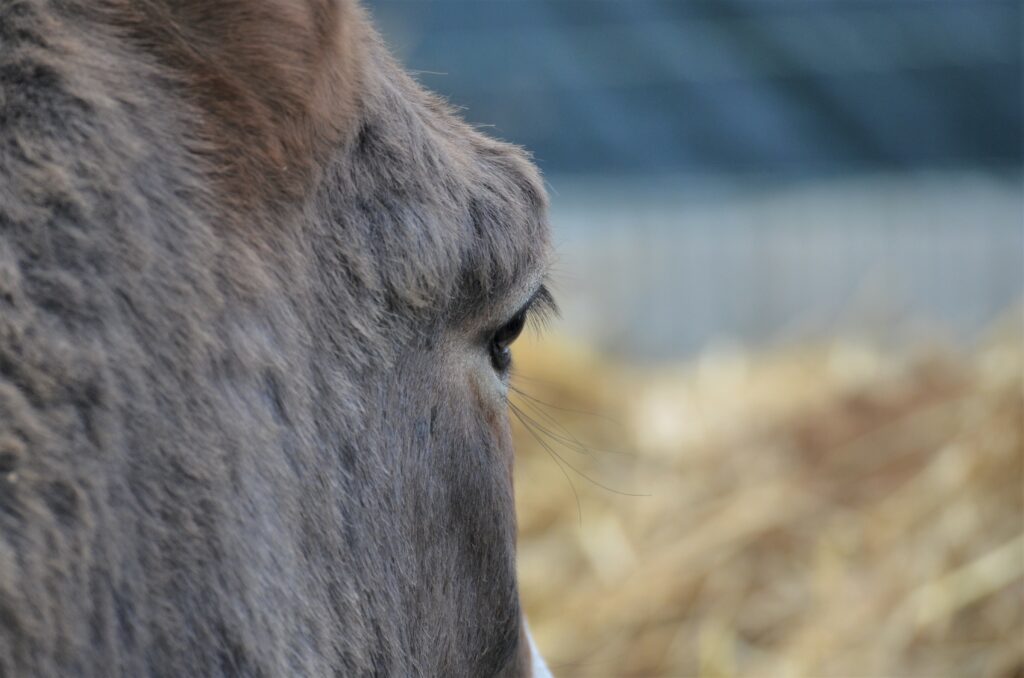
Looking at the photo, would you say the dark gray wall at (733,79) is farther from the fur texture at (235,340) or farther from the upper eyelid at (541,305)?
the fur texture at (235,340)

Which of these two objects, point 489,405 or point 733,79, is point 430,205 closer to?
point 489,405

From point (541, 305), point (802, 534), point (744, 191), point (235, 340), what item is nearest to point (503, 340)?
point (541, 305)

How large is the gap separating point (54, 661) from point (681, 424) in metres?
3.73

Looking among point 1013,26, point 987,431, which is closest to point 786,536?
point 987,431

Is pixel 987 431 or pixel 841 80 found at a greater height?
pixel 841 80

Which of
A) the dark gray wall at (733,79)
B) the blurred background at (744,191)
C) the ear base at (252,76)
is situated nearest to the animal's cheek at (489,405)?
the ear base at (252,76)

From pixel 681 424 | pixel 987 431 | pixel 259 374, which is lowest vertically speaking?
pixel 259 374

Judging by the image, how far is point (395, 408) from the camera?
1.08 m

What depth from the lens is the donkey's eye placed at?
120 centimetres

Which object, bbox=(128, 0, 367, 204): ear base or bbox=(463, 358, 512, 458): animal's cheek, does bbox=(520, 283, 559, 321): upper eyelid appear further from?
bbox=(128, 0, 367, 204): ear base

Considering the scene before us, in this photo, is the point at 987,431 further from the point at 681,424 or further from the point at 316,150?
the point at 316,150

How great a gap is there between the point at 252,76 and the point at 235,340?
0.74 ft

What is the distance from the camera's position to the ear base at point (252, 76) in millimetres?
956

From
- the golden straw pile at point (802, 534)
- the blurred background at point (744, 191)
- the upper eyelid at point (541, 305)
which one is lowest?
the upper eyelid at point (541, 305)
